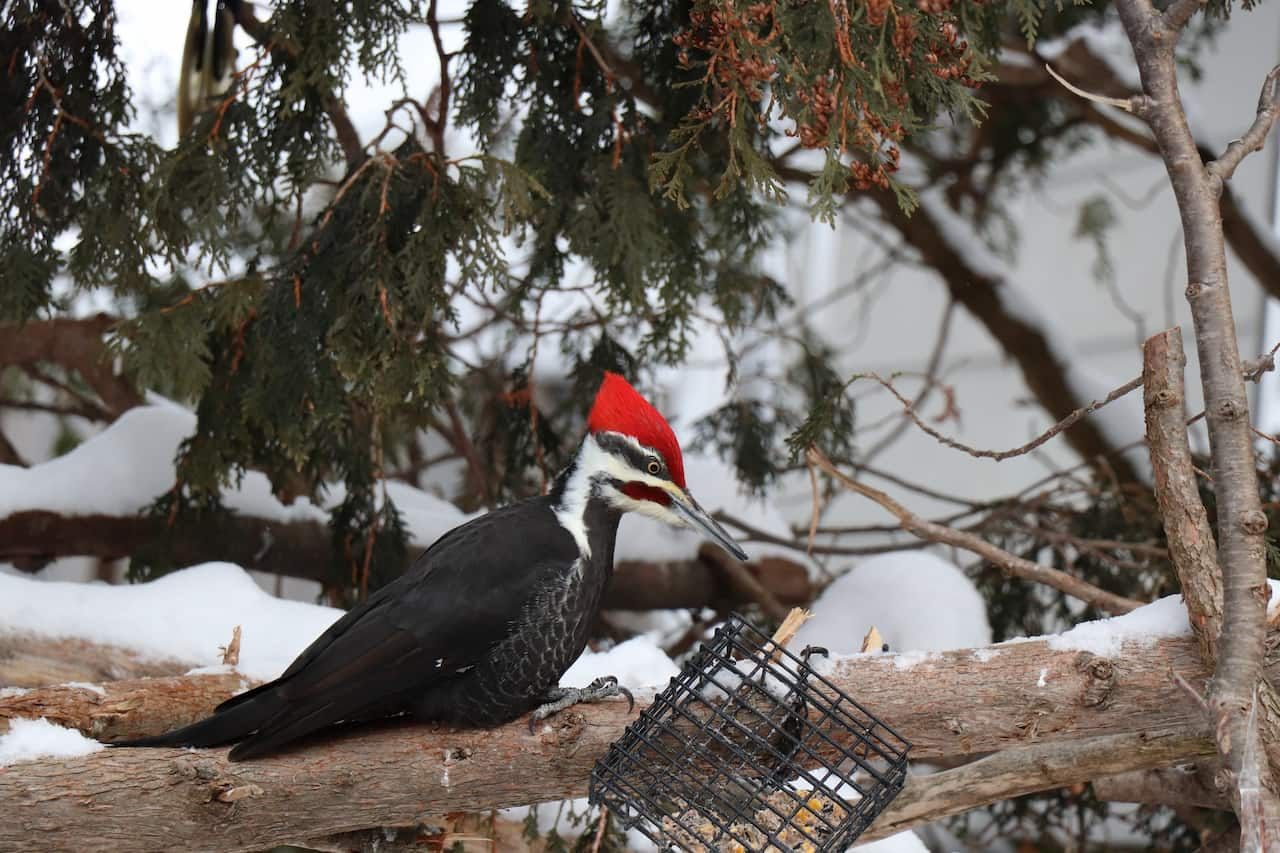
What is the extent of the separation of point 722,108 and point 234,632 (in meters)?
1.32

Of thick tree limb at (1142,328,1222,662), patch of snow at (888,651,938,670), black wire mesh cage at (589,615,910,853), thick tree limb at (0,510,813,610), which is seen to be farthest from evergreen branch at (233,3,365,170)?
thick tree limb at (1142,328,1222,662)

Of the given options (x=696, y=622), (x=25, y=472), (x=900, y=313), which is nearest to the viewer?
(x=25, y=472)

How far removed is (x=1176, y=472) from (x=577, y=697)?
0.98 meters

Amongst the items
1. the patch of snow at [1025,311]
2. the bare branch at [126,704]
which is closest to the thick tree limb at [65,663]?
the bare branch at [126,704]

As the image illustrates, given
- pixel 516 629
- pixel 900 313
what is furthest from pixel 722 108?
pixel 900 313

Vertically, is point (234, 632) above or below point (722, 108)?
below

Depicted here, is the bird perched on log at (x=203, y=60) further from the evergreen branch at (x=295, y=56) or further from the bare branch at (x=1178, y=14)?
the bare branch at (x=1178, y=14)

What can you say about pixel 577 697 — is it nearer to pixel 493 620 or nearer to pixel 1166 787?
pixel 493 620

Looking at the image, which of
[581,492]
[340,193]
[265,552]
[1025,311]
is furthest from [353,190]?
[1025,311]

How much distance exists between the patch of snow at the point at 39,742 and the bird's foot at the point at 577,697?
0.67 m

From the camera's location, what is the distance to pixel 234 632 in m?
2.47

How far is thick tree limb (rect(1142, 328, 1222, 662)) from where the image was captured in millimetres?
1946

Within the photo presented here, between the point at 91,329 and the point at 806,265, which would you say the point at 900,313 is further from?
the point at 91,329

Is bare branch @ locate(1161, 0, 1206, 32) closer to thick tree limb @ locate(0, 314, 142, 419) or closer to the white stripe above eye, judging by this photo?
the white stripe above eye
